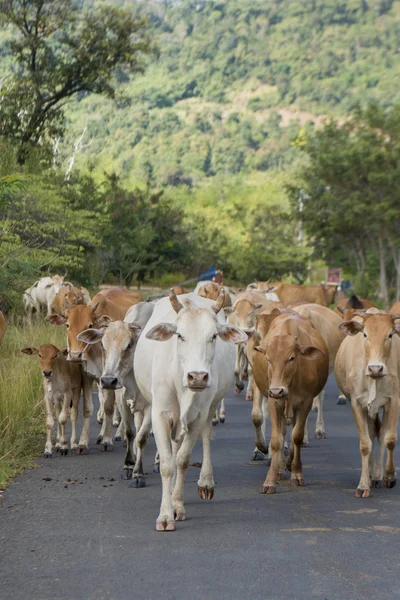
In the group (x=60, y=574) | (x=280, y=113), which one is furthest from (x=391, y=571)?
(x=280, y=113)

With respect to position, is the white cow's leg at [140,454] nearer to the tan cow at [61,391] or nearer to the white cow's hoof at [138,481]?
the white cow's hoof at [138,481]

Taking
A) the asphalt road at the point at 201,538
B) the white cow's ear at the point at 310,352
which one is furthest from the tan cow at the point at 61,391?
the white cow's ear at the point at 310,352

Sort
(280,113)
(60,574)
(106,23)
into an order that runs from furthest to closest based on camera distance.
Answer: (280,113) < (106,23) < (60,574)

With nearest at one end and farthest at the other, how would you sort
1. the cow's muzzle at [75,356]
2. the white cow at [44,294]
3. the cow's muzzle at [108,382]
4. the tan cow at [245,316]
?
the cow's muzzle at [108,382] → the cow's muzzle at [75,356] → the tan cow at [245,316] → the white cow at [44,294]

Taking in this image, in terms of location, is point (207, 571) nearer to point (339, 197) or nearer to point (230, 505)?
point (230, 505)

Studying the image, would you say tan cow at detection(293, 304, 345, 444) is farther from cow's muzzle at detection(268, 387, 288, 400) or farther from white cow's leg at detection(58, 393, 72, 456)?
cow's muzzle at detection(268, 387, 288, 400)

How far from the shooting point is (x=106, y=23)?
37312 mm

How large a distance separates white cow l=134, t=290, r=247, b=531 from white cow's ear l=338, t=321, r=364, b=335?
1.63 metres

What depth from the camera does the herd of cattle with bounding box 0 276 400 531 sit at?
9117 mm

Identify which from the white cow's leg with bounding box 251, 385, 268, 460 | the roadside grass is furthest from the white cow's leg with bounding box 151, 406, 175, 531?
the white cow's leg with bounding box 251, 385, 268, 460

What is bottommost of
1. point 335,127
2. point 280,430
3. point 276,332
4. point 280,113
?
point 280,430

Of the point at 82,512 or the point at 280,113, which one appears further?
the point at 280,113

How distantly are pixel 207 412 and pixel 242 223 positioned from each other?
71.7 m

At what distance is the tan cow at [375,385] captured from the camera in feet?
34.6
